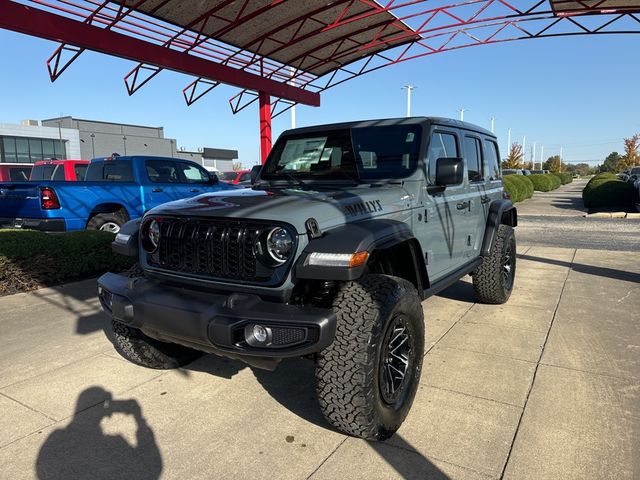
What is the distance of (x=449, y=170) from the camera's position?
3371 mm

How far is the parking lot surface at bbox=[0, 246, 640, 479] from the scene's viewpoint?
2424mm

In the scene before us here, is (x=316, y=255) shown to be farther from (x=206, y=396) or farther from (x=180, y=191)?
(x=180, y=191)

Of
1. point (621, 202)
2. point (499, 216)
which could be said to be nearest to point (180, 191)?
point (499, 216)

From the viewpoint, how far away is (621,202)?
57.9ft

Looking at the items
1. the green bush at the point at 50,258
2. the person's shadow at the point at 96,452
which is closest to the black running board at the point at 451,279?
the person's shadow at the point at 96,452

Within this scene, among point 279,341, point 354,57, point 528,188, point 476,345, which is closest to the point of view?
point 279,341

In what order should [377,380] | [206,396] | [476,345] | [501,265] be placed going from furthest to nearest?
[501,265]
[476,345]
[206,396]
[377,380]

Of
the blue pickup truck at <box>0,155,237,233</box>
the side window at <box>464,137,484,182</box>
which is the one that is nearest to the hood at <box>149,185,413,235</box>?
the side window at <box>464,137,484,182</box>

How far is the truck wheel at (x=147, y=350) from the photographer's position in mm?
3336

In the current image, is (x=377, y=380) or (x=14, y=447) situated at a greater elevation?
(x=377, y=380)

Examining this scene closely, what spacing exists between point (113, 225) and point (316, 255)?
21.9 ft

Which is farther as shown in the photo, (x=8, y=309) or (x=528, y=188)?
(x=528, y=188)

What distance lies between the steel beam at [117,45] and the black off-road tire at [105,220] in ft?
11.3

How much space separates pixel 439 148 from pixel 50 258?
503cm
